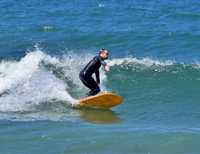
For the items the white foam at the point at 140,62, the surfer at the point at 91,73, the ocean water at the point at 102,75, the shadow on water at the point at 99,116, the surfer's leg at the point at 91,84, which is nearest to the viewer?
the ocean water at the point at 102,75

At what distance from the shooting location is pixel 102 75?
24141 mm

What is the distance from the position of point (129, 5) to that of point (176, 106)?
16946mm

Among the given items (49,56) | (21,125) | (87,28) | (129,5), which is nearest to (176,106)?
(21,125)

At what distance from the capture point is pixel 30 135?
16.7 metres

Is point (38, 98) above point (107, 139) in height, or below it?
above

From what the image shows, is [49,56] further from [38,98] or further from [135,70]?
[38,98]

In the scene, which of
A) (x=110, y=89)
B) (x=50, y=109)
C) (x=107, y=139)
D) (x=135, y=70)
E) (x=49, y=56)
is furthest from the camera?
(x=49, y=56)

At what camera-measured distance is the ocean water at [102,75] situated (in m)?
16.5

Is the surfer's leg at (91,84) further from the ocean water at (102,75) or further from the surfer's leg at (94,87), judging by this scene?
the ocean water at (102,75)

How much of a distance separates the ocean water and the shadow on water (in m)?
0.03

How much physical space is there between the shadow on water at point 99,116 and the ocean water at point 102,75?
0.03 metres

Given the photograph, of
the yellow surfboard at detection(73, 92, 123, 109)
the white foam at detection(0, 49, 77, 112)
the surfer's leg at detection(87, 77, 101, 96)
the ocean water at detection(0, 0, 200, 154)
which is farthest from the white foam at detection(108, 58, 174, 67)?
the yellow surfboard at detection(73, 92, 123, 109)

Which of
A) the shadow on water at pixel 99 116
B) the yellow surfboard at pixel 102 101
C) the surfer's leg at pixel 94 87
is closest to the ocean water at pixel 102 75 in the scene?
the shadow on water at pixel 99 116

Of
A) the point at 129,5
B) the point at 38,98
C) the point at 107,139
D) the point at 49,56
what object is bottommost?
the point at 107,139
